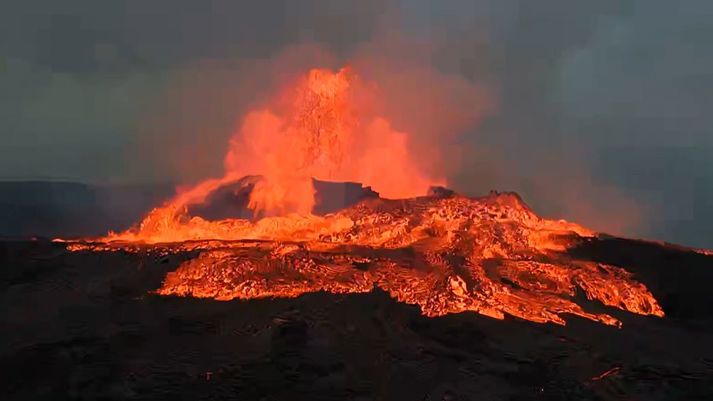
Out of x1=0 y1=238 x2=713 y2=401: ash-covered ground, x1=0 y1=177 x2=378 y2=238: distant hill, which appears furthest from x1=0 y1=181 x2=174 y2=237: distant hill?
x1=0 y1=238 x2=713 y2=401: ash-covered ground

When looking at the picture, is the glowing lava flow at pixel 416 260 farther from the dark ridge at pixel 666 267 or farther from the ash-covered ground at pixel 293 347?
the dark ridge at pixel 666 267

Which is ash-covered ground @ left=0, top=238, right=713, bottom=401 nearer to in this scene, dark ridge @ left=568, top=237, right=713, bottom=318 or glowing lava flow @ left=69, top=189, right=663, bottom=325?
glowing lava flow @ left=69, top=189, right=663, bottom=325

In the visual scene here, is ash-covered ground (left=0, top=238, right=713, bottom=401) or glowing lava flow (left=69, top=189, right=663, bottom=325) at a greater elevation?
glowing lava flow (left=69, top=189, right=663, bottom=325)

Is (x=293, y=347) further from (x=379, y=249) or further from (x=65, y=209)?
(x=65, y=209)

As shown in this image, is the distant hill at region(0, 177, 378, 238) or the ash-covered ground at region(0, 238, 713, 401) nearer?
the ash-covered ground at region(0, 238, 713, 401)

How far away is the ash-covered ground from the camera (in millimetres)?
12094

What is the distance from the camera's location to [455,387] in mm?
12672

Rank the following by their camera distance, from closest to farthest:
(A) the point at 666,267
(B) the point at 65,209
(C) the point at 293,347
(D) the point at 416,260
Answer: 1. (C) the point at 293,347
2. (D) the point at 416,260
3. (A) the point at 666,267
4. (B) the point at 65,209

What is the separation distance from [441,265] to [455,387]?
8828 mm

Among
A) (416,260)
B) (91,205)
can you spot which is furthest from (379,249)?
(91,205)

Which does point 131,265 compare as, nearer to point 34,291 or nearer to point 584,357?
point 34,291

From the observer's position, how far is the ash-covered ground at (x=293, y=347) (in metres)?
12.1

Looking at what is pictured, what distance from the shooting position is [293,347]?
1427cm

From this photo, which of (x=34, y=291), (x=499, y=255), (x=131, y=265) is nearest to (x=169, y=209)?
(x=131, y=265)
